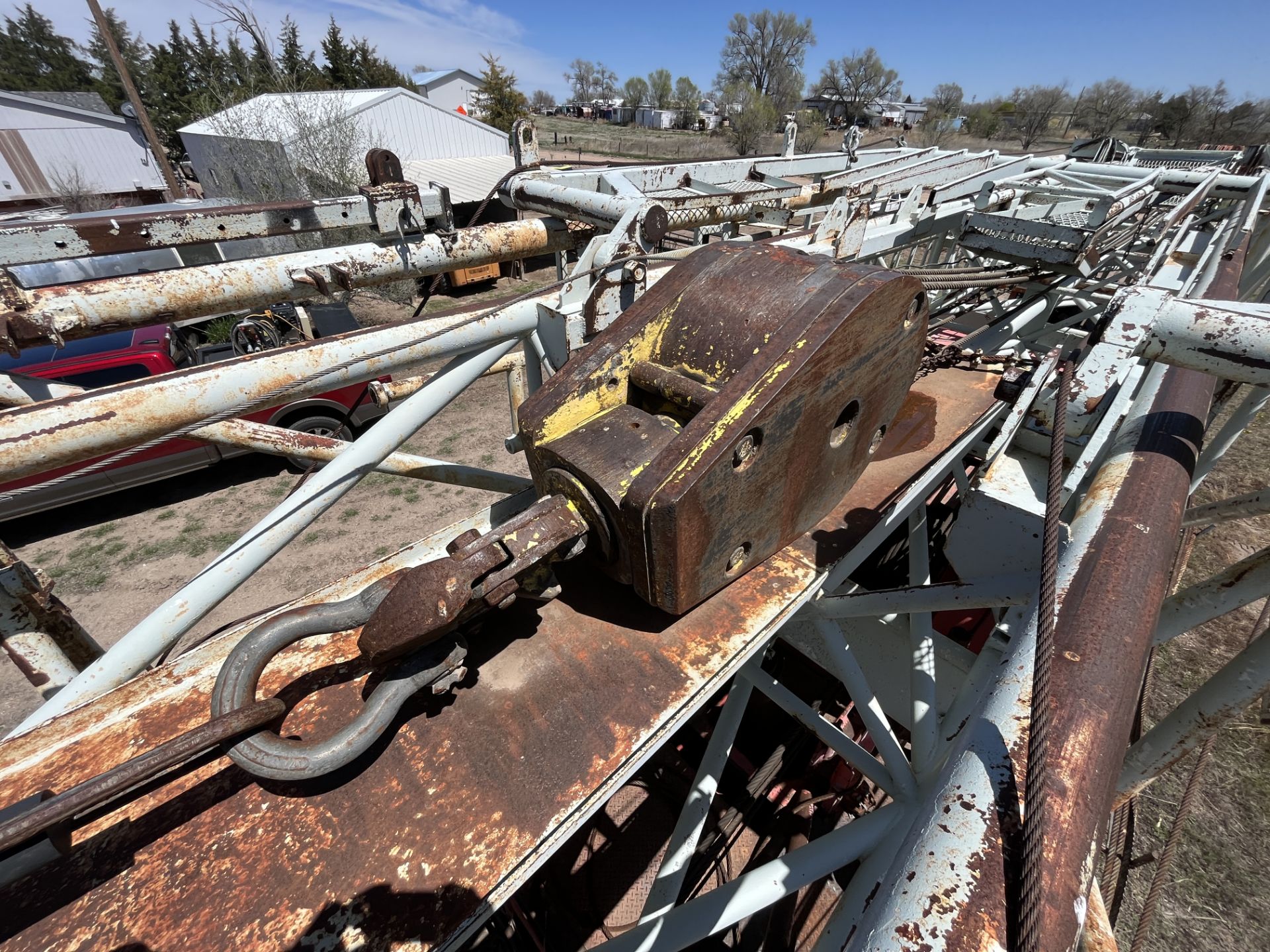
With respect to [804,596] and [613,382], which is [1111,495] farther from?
[613,382]

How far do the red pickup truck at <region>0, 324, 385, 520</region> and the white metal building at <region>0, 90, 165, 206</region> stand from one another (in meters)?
27.4

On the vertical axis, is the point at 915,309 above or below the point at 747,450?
above

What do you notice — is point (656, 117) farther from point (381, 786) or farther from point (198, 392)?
point (381, 786)

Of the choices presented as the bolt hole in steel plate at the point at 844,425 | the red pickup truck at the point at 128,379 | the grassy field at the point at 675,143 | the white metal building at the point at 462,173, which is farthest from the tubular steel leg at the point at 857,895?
the grassy field at the point at 675,143

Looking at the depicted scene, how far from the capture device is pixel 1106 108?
41469mm

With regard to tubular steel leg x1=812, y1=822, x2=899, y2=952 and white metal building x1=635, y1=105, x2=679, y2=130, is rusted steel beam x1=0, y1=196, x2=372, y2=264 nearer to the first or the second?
tubular steel leg x1=812, y1=822, x2=899, y2=952

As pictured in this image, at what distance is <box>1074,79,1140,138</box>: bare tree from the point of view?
3925 cm

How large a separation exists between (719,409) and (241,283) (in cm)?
186

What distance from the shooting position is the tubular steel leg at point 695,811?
232 cm

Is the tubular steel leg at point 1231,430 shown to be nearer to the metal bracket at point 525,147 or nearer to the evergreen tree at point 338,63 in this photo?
the metal bracket at point 525,147

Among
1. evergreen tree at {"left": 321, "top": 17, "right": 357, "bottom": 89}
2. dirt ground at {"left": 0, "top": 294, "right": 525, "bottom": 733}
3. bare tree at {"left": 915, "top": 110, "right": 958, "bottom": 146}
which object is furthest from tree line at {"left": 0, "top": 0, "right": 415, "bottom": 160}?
bare tree at {"left": 915, "top": 110, "right": 958, "bottom": 146}

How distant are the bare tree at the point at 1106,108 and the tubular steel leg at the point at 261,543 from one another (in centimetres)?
5267

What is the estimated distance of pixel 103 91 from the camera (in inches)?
1586

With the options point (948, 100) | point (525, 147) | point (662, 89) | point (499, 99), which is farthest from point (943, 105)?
point (525, 147)
